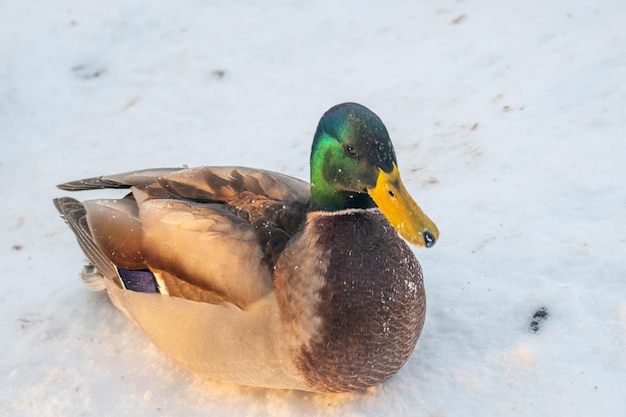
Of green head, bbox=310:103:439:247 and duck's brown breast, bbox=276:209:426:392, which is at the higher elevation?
green head, bbox=310:103:439:247

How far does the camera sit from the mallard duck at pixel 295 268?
3.14 m

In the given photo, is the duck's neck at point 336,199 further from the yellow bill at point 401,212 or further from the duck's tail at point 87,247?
the duck's tail at point 87,247

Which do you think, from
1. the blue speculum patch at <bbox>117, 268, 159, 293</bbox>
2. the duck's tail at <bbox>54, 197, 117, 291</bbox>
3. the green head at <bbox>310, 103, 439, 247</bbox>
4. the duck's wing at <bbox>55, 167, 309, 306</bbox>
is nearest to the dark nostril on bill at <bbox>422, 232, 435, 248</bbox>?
the green head at <bbox>310, 103, 439, 247</bbox>

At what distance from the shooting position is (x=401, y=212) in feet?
10.0

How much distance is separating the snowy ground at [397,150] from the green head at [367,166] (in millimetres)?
763

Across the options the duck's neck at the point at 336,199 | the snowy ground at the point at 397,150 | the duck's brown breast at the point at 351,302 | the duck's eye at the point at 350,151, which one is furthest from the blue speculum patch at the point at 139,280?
the duck's eye at the point at 350,151

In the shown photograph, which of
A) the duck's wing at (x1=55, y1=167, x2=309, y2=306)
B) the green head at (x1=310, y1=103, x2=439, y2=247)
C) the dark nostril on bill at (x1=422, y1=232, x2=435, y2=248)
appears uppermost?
the green head at (x1=310, y1=103, x2=439, y2=247)

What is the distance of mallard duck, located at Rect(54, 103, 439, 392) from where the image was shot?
3145 millimetres

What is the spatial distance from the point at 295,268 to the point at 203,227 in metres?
0.43

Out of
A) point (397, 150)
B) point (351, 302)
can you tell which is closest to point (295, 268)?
point (351, 302)

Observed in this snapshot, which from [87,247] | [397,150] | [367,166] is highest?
[367,166]

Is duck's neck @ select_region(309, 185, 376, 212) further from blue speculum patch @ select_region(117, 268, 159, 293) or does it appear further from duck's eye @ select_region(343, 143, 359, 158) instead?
blue speculum patch @ select_region(117, 268, 159, 293)

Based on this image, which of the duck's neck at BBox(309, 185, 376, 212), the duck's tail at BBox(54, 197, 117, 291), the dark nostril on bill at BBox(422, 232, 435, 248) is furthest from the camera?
the duck's tail at BBox(54, 197, 117, 291)

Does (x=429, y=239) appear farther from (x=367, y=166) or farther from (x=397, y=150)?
(x=397, y=150)
